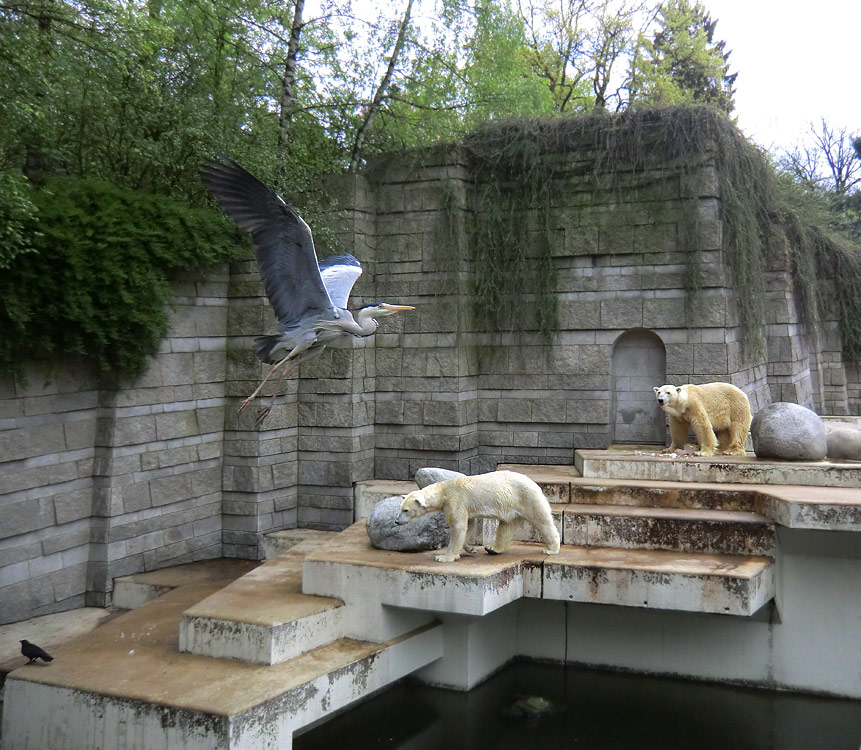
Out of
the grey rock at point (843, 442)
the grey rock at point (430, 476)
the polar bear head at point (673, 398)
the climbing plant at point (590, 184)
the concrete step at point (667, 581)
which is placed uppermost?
the climbing plant at point (590, 184)

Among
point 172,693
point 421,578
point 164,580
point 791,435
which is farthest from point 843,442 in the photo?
point 164,580

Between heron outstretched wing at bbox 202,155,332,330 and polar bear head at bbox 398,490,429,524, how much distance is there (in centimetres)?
148

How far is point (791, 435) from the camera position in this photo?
679 cm

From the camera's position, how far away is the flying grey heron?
5.59 metres

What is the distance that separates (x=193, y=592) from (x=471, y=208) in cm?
490

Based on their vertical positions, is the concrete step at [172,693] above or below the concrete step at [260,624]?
below

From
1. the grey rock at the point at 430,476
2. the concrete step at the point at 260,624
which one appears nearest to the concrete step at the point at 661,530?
the grey rock at the point at 430,476

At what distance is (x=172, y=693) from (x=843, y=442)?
19.3 feet

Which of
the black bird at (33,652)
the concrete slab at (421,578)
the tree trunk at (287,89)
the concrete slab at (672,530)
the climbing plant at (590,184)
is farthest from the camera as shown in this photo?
the tree trunk at (287,89)

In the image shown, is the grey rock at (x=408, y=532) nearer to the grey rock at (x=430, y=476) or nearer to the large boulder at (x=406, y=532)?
the large boulder at (x=406, y=532)

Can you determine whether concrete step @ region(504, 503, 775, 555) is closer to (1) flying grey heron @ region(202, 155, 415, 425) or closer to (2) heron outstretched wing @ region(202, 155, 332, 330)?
(1) flying grey heron @ region(202, 155, 415, 425)

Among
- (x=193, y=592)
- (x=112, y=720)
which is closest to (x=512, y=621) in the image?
(x=193, y=592)

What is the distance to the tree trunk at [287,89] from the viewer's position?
27.3 ft

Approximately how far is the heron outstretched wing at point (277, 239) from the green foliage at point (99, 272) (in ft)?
4.59
